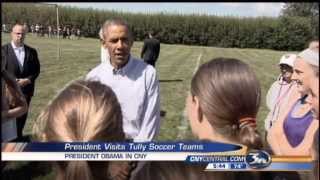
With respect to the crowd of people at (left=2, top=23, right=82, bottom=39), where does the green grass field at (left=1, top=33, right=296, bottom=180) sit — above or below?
below

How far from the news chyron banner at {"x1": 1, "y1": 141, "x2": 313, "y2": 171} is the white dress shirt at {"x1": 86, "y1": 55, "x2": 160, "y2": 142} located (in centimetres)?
26

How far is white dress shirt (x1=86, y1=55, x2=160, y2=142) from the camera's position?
2.46 m

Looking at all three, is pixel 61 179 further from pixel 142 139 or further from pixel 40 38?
pixel 40 38

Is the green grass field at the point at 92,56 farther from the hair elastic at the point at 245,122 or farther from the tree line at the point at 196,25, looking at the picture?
the hair elastic at the point at 245,122

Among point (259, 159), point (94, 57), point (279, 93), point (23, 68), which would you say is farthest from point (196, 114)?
point (23, 68)

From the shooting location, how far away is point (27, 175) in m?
4.49

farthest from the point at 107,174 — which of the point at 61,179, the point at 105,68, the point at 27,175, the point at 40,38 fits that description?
the point at 27,175

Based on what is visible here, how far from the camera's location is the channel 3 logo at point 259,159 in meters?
2.08

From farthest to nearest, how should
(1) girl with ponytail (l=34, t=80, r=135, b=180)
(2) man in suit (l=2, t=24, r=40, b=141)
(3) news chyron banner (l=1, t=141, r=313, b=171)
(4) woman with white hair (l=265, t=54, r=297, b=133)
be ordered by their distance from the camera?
(2) man in suit (l=2, t=24, r=40, b=141)
(4) woman with white hair (l=265, t=54, r=297, b=133)
(3) news chyron banner (l=1, t=141, r=313, b=171)
(1) girl with ponytail (l=34, t=80, r=135, b=180)

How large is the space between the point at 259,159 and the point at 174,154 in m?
0.30

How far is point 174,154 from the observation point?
82.3 inches

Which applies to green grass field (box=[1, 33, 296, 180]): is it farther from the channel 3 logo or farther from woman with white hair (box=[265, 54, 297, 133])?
the channel 3 logo

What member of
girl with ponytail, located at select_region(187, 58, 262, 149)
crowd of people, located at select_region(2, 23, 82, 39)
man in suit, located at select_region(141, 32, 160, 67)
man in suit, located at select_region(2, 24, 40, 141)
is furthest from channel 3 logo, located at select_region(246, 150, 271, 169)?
man in suit, located at select_region(2, 24, 40, 141)

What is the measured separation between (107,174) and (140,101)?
2.16ft
